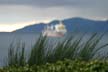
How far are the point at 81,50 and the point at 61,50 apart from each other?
46 cm

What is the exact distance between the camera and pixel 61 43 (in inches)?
377

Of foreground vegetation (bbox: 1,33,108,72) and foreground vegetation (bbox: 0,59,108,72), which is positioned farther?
foreground vegetation (bbox: 1,33,108,72)

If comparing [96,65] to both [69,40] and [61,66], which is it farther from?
[69,40]

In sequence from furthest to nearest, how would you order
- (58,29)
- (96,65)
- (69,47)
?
(58,29), (69,47), (96,65)

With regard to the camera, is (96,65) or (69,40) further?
(69,40)

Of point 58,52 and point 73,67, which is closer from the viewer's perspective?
point 73,67

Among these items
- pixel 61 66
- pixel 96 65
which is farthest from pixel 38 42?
pixel 96 65

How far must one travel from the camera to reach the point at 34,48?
950cm

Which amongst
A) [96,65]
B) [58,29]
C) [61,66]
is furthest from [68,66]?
[58,29]

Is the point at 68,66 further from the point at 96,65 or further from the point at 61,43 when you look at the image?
the point at 61,43

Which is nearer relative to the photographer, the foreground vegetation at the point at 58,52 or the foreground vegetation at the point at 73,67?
the foreground vegetation at the point at 73,67

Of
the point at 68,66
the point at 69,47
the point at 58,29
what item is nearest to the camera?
the point at 68,66

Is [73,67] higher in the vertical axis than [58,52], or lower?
lower

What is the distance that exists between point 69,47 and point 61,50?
0.20 metres
